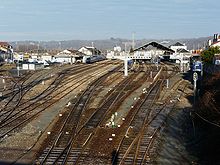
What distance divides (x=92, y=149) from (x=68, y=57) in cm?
5567

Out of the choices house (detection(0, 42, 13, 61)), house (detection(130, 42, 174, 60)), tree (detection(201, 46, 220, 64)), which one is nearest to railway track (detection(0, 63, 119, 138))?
tree (detection(201, 46, 220, 64))

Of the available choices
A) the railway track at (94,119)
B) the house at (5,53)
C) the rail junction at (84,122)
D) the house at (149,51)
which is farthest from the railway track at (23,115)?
the house at (5,53)

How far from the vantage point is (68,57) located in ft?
221

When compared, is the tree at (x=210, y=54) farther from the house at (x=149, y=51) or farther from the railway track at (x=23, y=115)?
the railway track at (x=23, y=115)

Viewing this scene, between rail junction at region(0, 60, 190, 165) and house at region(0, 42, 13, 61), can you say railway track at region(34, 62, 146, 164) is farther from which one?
house at region(0, 42, 13, 61)

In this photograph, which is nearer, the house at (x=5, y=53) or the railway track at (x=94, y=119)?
the railway track at (x=94, y=119)

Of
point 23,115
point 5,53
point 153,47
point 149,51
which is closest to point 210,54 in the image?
point 149,51

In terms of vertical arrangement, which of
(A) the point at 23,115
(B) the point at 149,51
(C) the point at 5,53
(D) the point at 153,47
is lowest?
(A) the point at 23,115

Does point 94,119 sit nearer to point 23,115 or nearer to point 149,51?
point 23,115

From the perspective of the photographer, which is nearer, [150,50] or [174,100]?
[174,100]

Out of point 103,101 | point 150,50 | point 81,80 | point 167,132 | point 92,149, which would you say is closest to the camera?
point 92,149

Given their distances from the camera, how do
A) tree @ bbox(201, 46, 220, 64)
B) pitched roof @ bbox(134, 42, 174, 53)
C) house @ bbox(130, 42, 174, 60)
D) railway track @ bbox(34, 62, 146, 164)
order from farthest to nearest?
1. pitched roof @ bbox(134, 42, 174, 53)
2. house @ bbox(130, 42, 174, 60)
3. tree @ bbox(201, 46, 220, 64)
4. railway track @ bbox(34, 62, 146, 164)

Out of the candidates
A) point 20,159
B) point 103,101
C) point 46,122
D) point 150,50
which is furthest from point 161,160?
point 150,50

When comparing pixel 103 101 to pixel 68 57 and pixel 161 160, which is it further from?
pixel 68 57
